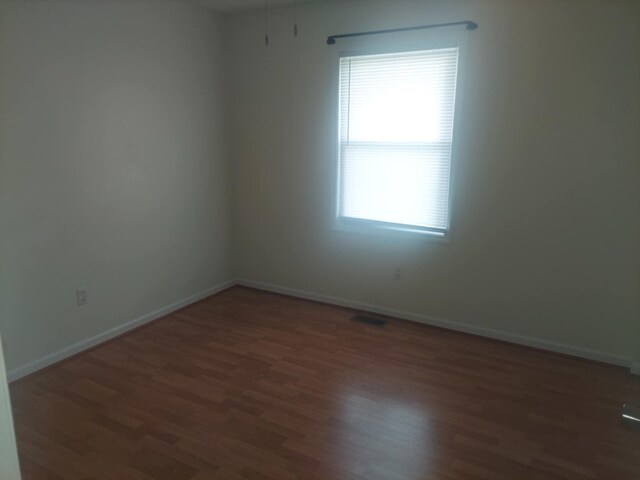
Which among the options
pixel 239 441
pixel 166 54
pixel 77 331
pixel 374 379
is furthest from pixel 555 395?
pixel 166 54

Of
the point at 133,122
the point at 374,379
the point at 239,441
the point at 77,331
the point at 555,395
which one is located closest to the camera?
the point at 239,441

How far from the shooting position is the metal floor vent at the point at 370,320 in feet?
11.8

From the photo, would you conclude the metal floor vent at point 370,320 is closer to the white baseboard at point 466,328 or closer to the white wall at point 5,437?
the white baseboard at point 466,328

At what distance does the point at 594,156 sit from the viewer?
9.17ft

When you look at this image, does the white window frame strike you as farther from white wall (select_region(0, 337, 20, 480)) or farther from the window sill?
white wall (select_region(0, 337, 20, 480))

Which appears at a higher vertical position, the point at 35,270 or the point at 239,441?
the point at 35,270

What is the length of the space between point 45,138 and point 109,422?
1.79 meters

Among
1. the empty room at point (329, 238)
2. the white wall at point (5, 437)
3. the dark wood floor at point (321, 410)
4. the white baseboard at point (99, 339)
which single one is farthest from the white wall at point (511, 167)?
the white wall at point (5, 437)

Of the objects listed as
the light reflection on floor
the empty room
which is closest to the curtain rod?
the empty room

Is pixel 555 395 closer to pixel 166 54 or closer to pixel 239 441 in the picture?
pixel 239 441

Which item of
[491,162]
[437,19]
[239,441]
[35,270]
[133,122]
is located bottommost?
[239,441]

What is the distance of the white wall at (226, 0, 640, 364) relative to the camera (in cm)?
274

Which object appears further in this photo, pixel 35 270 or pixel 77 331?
pixel 77 331

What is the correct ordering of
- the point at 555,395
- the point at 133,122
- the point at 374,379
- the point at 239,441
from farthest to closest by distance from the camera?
the point at 133,122 → the point at 374,379 → the point at 555,395 → the point at 239,441
